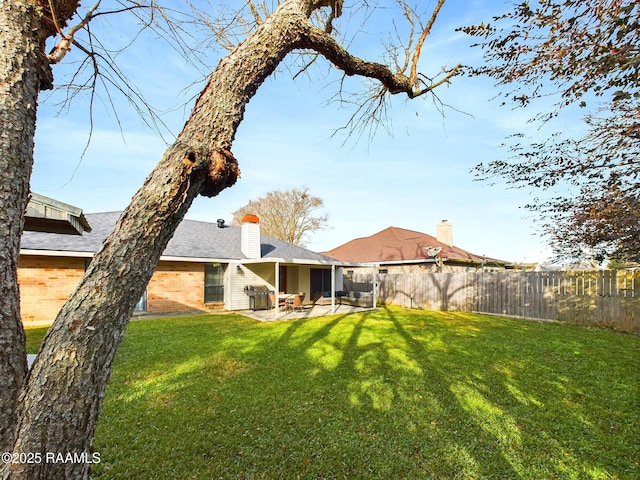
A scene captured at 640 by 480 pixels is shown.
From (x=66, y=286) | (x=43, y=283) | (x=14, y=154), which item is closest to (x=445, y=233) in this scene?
(x=66, y=286)

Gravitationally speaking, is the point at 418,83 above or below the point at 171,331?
above

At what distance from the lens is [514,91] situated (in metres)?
4.45

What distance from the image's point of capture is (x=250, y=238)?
1566cm

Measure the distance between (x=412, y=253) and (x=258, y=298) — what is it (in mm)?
10580

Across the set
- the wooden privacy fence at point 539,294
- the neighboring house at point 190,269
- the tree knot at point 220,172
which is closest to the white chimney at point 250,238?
the neighboring house at point 190,269

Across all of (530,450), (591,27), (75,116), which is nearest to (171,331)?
(75,116)

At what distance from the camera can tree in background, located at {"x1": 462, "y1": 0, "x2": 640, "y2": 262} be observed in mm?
3553

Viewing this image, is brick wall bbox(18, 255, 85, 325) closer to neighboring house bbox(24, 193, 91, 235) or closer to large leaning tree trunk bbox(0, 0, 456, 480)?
neighboring house bbox(24, 193, 91, 235)

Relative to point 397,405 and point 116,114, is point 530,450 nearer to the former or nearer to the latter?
point 397,405

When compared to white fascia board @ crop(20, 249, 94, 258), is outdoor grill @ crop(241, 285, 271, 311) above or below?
below

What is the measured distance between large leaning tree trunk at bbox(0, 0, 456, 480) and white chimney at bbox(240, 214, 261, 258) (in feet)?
46.0

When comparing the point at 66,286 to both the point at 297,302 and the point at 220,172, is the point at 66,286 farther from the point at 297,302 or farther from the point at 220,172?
the point at 220,172

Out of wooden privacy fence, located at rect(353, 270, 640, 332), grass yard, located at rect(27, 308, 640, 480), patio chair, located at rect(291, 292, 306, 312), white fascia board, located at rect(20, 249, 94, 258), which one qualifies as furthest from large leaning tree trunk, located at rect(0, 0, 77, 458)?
wooden privacy fence, located at rect(353, 270, 640, 332)

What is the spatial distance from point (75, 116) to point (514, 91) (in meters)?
5.04
